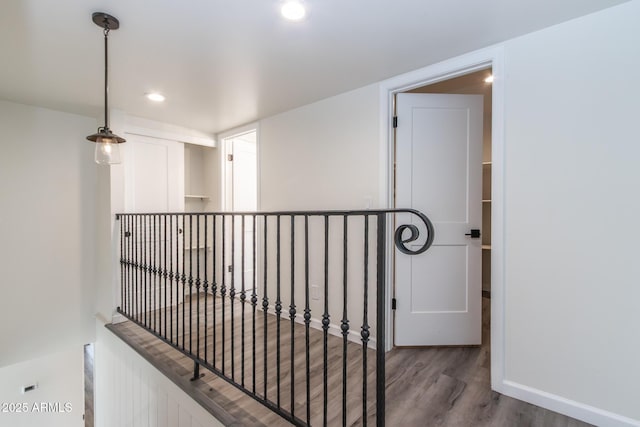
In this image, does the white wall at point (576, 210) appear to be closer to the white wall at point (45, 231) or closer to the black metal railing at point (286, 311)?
the black metal railing at point (286, 311)

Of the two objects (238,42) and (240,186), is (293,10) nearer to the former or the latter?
(238,42)

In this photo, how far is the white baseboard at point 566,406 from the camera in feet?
4.85

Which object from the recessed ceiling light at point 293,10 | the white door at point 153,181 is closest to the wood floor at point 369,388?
the white door at point 153,181

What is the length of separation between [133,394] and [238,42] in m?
2.86

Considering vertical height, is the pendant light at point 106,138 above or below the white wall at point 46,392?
above

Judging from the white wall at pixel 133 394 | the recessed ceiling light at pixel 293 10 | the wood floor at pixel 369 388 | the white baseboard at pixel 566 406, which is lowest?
the white wall at pixel 133 394

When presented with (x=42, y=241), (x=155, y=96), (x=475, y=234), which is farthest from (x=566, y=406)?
(x=42, y=241)

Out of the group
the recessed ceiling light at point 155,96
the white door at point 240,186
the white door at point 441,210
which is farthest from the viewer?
the white door at point 240,186

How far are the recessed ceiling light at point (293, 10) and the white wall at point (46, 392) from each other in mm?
4121

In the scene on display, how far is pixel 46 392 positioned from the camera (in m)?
3.44

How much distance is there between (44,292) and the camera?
2959mm

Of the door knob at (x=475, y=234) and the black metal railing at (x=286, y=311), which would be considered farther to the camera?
the door knob at (x=475, y=234)

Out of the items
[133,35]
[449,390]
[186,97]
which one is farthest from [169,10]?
[449,390]

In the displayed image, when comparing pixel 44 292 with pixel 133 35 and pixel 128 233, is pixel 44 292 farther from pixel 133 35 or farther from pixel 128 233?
pixel 133 35
